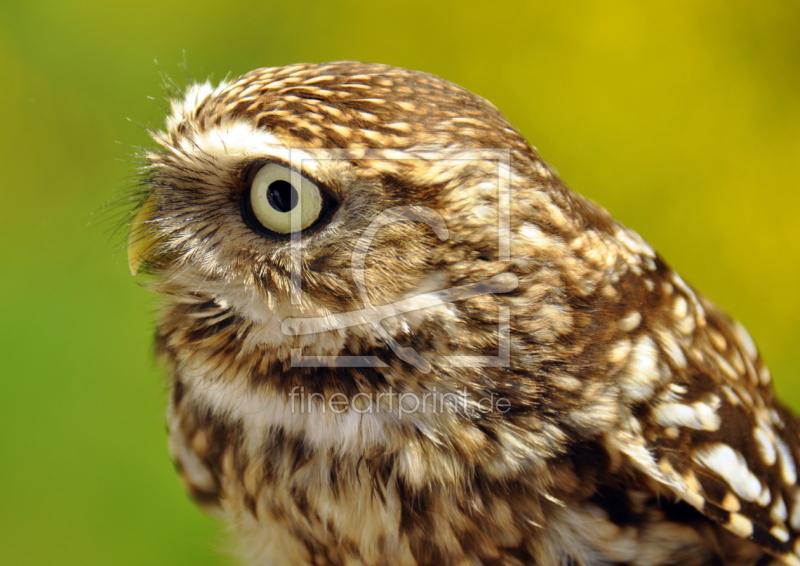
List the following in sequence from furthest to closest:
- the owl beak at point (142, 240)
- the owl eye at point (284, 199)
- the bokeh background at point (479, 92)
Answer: the bokeh background at point (479, 92)
the owl beak at point (142, 240)
the owl eye at point (284, 199)

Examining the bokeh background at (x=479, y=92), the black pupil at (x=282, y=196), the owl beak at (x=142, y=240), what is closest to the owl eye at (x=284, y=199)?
the black pupil at (x=282, y=196)

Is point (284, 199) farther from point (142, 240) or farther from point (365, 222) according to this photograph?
point (142, 240)

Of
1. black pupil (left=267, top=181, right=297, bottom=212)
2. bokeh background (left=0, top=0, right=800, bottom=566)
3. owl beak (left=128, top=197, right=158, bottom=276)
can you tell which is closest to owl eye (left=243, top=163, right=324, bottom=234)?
black pupil (left=267, top=181, right=297, bottom=212)

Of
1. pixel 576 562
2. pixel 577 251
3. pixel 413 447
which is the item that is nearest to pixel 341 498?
pixel 413 447

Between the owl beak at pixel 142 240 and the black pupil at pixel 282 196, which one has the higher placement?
the black pupil at pixel 282 196

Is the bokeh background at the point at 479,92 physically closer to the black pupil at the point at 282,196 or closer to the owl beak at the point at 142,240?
the owl beak at the point at 142,240

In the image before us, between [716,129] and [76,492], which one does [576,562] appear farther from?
[716,129]

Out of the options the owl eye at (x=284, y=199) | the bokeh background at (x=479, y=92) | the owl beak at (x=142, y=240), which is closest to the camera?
the owl eye at (x=284, y=199)

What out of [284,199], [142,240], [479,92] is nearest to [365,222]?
[284,199]
